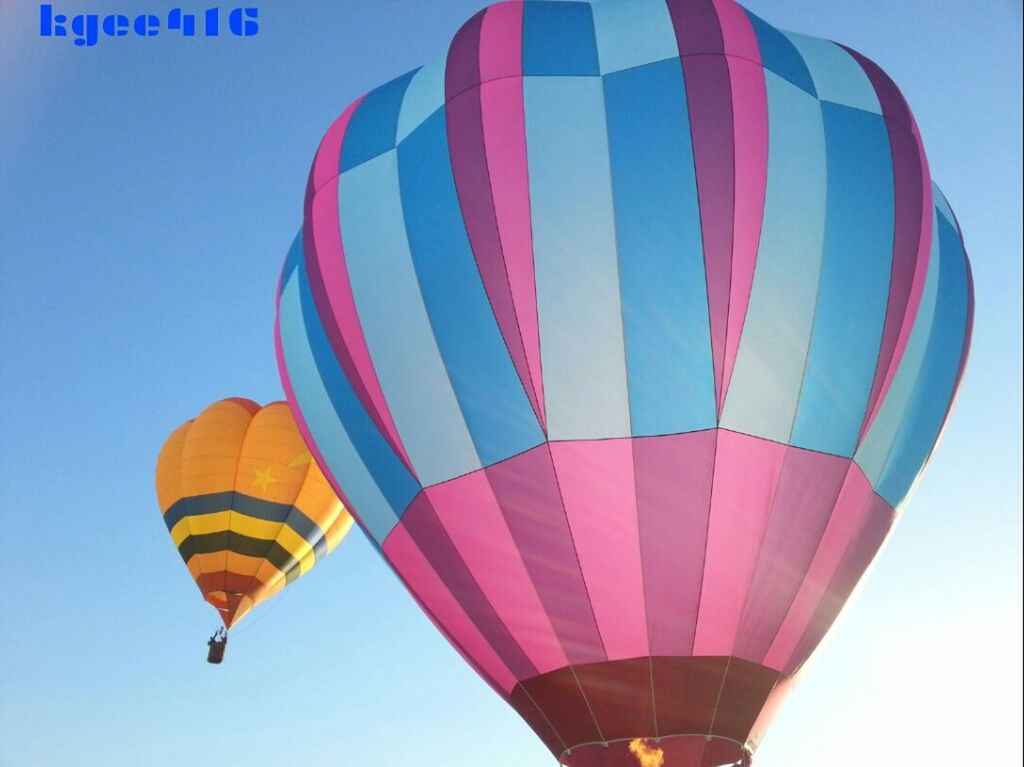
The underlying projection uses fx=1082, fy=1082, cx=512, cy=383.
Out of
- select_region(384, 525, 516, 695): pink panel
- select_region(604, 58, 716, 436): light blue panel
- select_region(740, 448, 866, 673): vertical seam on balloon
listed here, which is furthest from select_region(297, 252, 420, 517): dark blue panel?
select_region(740, 448, 866, 673): vertical seam on balloon

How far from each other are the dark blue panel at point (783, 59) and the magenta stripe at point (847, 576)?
2790mm

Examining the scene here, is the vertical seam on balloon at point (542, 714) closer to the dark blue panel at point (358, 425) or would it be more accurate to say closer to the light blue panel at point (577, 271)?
the dark blue panel at point (358, 425)

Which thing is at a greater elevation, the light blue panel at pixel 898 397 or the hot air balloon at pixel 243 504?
the hot air balloon at pixel 243 504

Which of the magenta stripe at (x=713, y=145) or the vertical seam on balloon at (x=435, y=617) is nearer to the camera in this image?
the magenta stripe at (x=713, y=145)

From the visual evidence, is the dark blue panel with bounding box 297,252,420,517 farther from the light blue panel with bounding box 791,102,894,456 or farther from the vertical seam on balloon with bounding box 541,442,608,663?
the light blue panel with bounding box 791,102,894,456

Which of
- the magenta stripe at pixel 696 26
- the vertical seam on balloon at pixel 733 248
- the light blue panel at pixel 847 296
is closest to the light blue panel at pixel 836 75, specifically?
the light blue panel at pixel 847 296

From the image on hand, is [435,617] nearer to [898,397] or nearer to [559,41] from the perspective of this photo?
[898,397]

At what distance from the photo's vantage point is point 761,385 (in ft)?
20.8

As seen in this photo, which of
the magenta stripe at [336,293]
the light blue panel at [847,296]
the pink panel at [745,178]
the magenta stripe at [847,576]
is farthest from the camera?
the magenta stripe at [336,293]

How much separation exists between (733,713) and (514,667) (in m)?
1.33

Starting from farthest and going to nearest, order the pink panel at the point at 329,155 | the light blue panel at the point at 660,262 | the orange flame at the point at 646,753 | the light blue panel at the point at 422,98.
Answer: the pink panel at the point at 329,155 → the light blue panel at the point at 422,98 → the light blue panel at the point at 660,262 → the orange flame at the point at 646,753

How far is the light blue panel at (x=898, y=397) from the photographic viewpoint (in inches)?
269

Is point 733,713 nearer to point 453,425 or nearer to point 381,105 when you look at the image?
point 453,425

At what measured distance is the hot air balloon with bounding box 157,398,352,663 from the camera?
1282 cm
